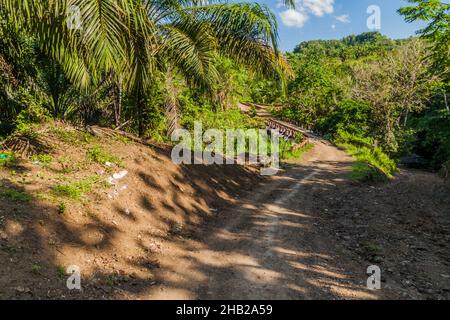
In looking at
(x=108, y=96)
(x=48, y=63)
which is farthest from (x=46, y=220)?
(x=108, y=96)

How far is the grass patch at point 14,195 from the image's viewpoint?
19.1ft

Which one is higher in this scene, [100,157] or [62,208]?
[100,157]

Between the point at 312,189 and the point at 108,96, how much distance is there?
29.1 ft

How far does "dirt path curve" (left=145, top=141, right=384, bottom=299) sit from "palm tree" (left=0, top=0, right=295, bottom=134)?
4.06 metres

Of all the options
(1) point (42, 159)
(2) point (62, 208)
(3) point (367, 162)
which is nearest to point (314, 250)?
(2) point (62, 208)

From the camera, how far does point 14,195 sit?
231 inches

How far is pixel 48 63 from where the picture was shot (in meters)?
9.50

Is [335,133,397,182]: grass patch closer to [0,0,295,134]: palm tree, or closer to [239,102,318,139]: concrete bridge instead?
[239,102,318,139]: concrete bridge

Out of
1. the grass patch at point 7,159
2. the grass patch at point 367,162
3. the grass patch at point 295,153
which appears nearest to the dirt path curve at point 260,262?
the grass patch at point 7,159

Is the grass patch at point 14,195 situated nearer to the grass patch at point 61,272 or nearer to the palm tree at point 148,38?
the grass patch at point 61,272

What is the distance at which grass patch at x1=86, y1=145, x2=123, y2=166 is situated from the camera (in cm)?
829

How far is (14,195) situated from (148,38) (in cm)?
527

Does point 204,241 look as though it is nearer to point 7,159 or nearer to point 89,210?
point 89,210
